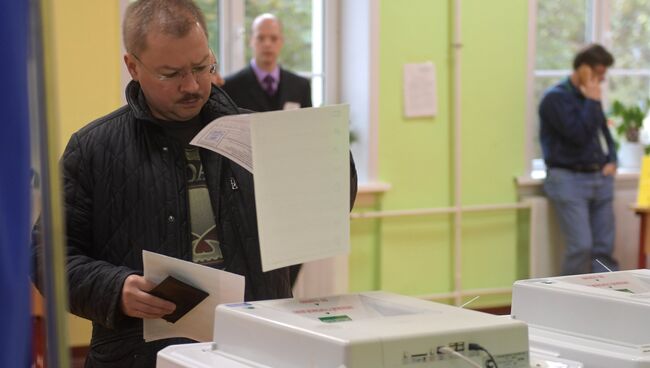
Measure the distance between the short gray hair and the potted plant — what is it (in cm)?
479

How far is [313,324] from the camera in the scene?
1.46 m

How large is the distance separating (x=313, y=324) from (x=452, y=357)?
0.20 metres

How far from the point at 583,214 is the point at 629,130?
2.65 ft

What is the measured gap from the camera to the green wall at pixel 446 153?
570 centimetres

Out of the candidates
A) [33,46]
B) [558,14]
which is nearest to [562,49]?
[558,14]

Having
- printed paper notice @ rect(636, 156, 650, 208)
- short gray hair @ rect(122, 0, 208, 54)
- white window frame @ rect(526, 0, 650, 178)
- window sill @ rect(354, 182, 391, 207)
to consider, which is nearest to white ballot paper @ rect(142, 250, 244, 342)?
short gray hair @ rect(122, 0, 208, 54)

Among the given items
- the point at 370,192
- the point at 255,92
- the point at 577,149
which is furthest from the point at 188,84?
the point at 577,149

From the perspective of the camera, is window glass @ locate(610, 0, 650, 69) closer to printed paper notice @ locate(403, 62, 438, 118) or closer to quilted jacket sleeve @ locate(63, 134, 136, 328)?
printed paper notice @ locate(403, 62, 438, 118)

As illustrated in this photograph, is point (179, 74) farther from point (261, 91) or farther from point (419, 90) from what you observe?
point (419, 90)

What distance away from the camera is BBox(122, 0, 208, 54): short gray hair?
195 cm

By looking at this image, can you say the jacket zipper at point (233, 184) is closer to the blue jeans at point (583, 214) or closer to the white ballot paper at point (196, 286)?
the white ballot paper at point (196, 286)

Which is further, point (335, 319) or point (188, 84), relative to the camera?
point (188, 84)

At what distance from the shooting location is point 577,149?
6.05 metres

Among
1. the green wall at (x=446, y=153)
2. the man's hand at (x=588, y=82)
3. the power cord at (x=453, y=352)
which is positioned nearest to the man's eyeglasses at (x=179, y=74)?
the power cord at (x=453, y=352)
